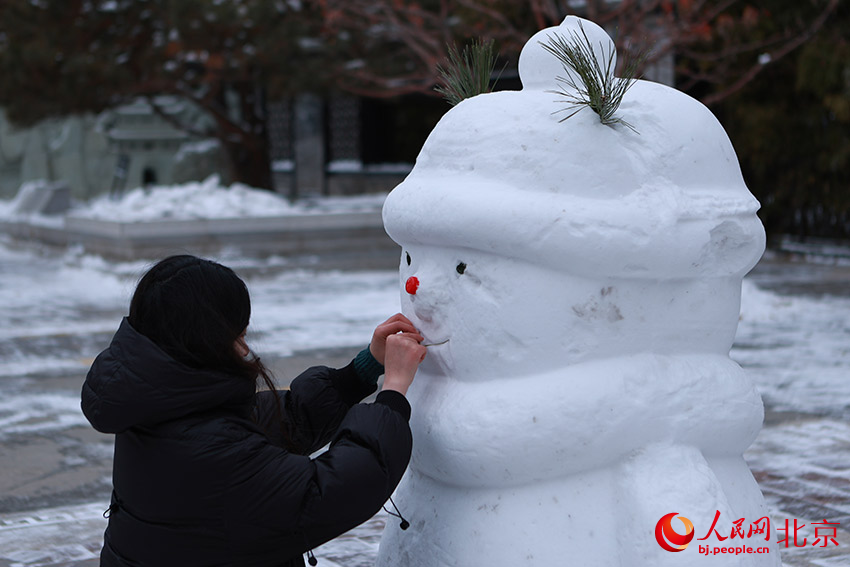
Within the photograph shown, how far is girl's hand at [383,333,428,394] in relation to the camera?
2.32 m

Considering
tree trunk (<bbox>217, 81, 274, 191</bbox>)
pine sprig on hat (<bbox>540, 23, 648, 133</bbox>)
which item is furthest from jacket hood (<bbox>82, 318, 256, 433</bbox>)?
tree trunk (<bbox>217, 81, 274, 191</bbox>)

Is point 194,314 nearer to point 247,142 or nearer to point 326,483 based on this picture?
point 326,483

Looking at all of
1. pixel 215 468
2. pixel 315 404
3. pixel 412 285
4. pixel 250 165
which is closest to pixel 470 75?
pixel 412 285

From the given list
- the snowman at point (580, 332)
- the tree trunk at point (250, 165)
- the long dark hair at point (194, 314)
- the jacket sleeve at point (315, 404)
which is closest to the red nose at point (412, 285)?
the snowman at point (580, 332)

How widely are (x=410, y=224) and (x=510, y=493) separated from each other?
2.18 feet

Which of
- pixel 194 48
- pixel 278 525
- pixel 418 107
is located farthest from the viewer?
pixel 418 107

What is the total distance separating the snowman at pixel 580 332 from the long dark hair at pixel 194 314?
1.49 feet

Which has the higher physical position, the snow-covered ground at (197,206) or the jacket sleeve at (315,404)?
the jacket sleeve at (315,404)

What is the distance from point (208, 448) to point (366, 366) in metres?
0.54

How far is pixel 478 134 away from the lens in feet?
7.73

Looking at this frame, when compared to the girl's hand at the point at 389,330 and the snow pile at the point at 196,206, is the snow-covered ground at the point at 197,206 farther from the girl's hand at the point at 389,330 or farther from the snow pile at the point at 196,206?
the girl's hand at the point at 389,330

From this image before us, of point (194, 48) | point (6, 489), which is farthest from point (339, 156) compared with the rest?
point (6, 489)

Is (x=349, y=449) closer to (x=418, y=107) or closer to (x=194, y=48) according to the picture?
(x=194, y=48)

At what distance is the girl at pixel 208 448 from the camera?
210 centimetres
